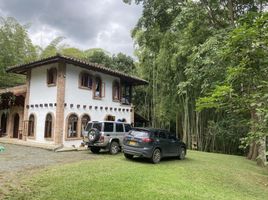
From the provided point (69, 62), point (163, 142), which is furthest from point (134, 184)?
point (69, 62)

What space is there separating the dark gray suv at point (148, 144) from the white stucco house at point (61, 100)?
6020mm

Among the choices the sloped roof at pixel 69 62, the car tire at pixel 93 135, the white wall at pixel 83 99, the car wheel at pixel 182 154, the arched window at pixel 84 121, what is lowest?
the car wheel at pixel 182 154

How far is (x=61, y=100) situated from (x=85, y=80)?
2.55 meters

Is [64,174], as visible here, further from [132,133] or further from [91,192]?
[132,133]

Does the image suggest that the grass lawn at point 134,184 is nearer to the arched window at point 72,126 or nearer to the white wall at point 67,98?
the arched window at point 72,126

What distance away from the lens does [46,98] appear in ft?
56.9

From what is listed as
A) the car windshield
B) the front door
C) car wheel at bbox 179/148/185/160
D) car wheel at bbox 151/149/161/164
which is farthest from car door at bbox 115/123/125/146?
the front door

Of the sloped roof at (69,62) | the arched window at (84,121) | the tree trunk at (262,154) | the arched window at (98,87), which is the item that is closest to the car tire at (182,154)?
the tree trunk at (262,154)

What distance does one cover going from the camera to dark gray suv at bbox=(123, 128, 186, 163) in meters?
11.3

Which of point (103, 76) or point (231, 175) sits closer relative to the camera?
point (231, 175)

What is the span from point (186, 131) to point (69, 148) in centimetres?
1159

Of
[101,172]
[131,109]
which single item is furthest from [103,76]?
[101,172]

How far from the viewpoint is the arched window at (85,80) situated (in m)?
17.8

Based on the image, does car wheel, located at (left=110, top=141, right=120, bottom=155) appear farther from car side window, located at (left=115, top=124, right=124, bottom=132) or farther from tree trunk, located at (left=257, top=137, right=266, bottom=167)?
tree trunk, located at (left=257, top=137, right=266, bottom=167)
